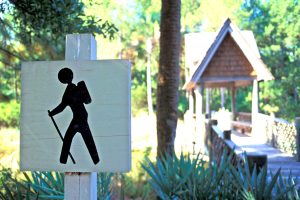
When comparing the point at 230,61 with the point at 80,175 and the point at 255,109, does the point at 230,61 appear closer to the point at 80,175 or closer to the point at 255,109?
the point at 255,109

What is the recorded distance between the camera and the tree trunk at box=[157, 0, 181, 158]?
6.59 m

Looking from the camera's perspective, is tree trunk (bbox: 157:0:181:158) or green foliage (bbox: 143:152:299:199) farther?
tree trunk (bbox: 157:0:181:158)

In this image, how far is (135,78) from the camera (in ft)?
137

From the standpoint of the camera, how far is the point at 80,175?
2518mm

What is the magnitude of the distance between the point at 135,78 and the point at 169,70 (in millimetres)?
35224

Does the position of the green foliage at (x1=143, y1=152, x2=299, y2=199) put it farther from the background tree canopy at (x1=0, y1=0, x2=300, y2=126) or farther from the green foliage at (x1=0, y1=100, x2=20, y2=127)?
the green foliage at (x1=0, y1=100, x2=20, y2=127)

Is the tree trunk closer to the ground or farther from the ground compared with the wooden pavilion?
closer to the ground

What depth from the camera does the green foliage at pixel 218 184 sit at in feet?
12.3

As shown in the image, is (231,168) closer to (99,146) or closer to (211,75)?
(99,146)

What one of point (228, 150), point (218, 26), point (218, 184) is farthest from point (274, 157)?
point (218, 26)

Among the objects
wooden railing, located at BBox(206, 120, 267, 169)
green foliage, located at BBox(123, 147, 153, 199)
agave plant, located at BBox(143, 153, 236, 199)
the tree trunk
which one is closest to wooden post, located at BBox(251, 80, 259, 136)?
wooden railing, located at BBox(206, 120, 267, 169)

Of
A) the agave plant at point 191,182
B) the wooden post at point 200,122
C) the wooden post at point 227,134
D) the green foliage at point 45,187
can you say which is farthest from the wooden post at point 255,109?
the green foliage at point 45,187

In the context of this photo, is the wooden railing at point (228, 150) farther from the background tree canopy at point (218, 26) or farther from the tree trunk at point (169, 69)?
the background tree canopy at point (218, 26)

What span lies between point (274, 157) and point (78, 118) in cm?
879
